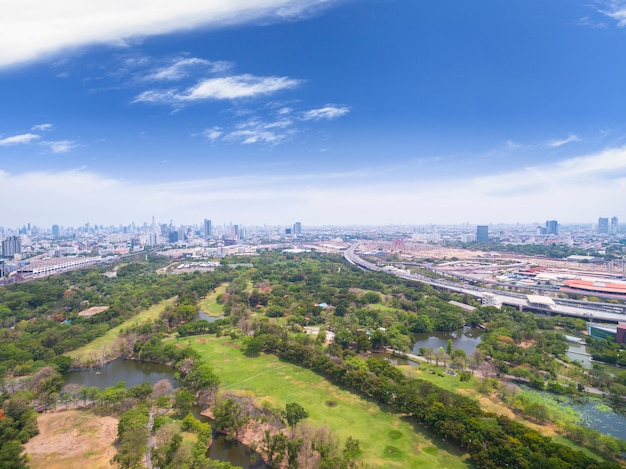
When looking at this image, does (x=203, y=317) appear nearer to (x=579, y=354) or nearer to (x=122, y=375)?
(x=122, y=375)

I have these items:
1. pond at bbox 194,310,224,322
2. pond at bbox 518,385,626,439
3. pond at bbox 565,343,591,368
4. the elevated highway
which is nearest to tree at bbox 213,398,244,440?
pond at bbox 518,385,626,439

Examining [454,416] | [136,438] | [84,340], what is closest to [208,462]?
[136,438]

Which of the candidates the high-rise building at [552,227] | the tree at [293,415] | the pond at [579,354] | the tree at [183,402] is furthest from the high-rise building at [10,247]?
the high-rise building at [552,227]

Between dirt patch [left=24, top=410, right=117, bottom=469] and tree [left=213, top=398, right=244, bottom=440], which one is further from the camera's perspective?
tree [left=213, top=398, right=244, bottom=440]

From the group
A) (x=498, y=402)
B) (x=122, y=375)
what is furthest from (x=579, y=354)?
(x=122, y=375)

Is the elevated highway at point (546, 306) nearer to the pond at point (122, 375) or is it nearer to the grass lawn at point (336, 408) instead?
the grass lawn at point (336, 408)

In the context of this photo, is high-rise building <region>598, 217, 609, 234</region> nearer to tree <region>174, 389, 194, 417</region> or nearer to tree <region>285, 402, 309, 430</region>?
tree <region>285, 402, 309, 430</region>
